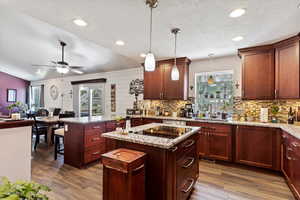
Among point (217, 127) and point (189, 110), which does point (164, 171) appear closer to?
point (217, 127)

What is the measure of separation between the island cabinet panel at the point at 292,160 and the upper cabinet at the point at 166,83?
2233 millimetres

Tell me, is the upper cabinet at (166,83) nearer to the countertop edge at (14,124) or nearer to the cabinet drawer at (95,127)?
the cabinet drawer at (95,127)

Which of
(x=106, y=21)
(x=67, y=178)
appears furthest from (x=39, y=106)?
(x=106, y=21)

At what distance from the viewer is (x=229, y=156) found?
10.4 feet

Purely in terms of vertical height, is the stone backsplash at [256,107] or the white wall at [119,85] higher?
the white wall at [119,85]

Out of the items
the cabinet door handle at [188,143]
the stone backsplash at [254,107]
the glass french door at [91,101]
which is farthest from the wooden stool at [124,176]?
the glass french door at [91,101]

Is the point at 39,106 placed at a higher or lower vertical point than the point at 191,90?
lower

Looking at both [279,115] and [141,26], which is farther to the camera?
[279,115]

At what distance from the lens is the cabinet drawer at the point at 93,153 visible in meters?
3.04

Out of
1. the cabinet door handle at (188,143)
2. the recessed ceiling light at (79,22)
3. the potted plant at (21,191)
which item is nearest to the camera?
the potted plant at (21,191)

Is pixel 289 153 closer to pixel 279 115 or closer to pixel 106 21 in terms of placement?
pixel 279 115

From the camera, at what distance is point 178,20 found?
2293 millimetres

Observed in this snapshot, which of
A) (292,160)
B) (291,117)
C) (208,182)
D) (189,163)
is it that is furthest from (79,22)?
(291,117)

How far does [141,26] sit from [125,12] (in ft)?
1.44
